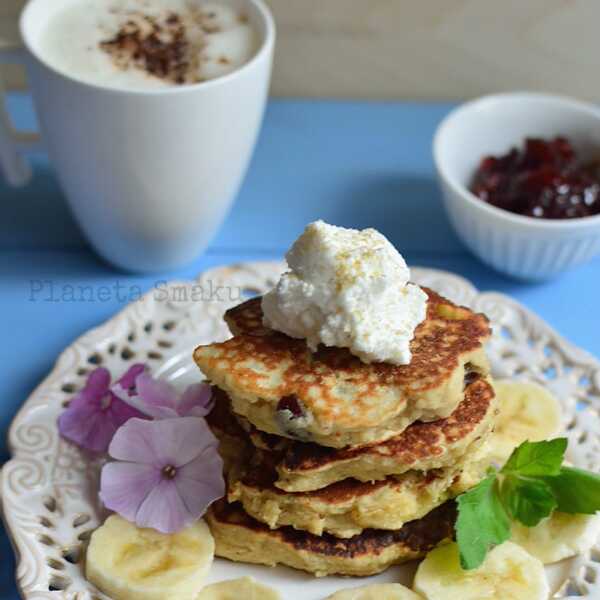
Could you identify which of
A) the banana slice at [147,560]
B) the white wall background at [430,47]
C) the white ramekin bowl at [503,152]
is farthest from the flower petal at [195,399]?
the white wall background at [430,47]

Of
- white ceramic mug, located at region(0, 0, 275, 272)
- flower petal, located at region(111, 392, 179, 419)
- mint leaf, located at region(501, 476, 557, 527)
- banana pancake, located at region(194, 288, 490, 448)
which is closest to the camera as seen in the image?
banana pancake, located at region(194, 288, 490, 448)

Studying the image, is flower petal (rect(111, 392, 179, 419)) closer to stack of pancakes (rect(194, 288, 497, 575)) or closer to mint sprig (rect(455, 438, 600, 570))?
stack of pancakes (rect(194, 288, 497, 575))

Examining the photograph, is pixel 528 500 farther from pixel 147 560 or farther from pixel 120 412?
pixel 120 412

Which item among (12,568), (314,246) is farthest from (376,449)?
(12,568)

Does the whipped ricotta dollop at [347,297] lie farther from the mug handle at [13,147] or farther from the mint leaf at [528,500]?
the mug handle at [13,147]

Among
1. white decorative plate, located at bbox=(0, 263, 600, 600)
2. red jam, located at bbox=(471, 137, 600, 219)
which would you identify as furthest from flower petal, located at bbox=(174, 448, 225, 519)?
red jam, located at bbox=(471, 137, 600, 219)

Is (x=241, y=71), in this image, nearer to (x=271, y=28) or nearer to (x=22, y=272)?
(x=271, y=28)

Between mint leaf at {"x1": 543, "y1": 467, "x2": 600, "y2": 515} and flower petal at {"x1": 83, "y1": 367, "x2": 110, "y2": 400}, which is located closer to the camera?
mint leaf at {"x1": 543, "y1": 467, "x2": 600, "y2": 515}

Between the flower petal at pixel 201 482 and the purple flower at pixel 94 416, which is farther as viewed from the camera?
the purple flower at pixel 94 416
